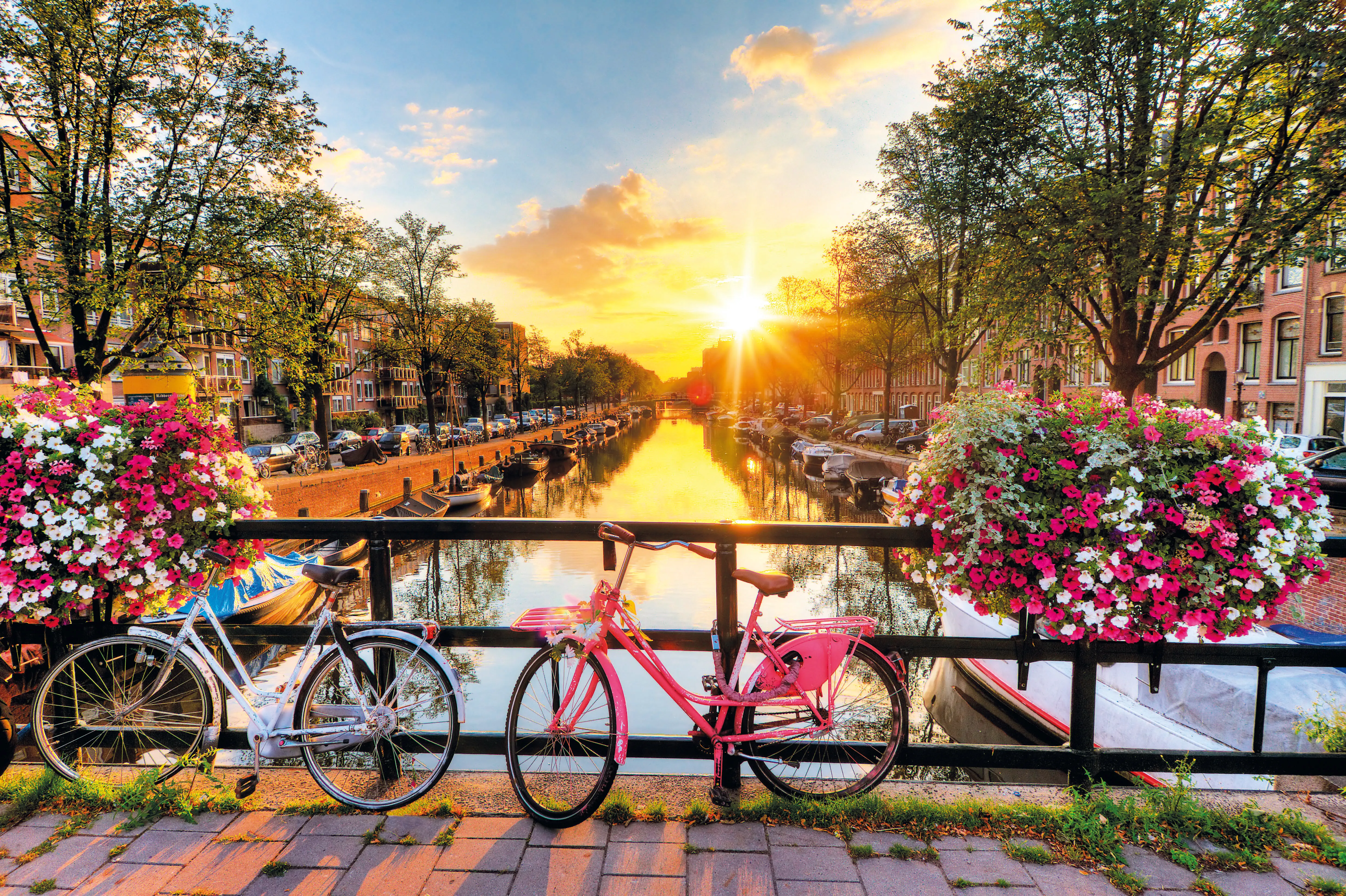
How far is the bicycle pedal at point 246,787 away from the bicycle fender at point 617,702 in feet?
4.94

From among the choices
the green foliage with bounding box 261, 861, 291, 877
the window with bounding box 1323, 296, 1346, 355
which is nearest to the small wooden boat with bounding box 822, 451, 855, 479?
the window with bounding box 1323, 296, 1346, 355

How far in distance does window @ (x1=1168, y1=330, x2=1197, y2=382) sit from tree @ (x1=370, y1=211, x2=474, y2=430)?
37.6 metres

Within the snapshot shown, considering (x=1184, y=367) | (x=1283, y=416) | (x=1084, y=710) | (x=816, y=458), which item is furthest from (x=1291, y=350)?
(x=1084, y=710)

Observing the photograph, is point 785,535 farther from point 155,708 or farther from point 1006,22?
point 1006,22

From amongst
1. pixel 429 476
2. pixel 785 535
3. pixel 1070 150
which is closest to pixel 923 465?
pixel 785 535

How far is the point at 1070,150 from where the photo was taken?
15125 millimetres

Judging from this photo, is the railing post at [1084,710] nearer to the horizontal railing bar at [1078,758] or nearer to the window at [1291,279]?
the horizontal railing bar at [1078,758]

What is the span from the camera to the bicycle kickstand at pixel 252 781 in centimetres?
269

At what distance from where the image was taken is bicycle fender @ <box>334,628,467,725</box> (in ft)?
8.61

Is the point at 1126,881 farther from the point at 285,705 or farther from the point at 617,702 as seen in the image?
the point at 285,705

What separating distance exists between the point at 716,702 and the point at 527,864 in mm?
856

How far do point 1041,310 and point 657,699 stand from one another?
13.9 meters

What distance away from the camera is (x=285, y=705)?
107 inches

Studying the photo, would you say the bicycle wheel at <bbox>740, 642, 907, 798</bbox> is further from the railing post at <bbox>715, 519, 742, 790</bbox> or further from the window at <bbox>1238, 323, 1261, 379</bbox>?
the window at <bbox>1238, 323, 1261, 379</bbox>
